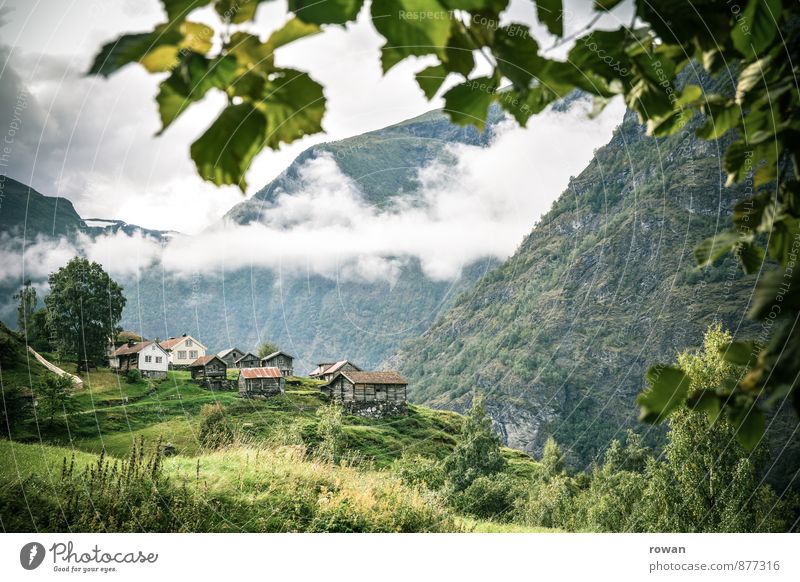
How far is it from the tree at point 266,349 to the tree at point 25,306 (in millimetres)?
2347

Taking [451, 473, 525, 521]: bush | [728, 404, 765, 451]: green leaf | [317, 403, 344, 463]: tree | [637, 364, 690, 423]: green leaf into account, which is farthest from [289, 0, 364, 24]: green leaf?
[451, 473, 525, 521]: bush

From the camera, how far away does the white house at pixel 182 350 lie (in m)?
6.11

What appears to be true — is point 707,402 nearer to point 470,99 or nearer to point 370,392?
point 470,99

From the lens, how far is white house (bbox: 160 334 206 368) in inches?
241

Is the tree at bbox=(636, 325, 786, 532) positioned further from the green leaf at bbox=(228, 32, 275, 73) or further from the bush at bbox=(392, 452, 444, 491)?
the green leaf at bbox=(228, 32, 275, 73)

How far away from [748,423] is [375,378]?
664cm

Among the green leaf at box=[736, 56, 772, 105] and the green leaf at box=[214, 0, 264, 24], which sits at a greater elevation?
the green leaf at box=[736, 56, 772, 105]

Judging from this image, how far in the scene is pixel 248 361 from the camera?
6668 mm

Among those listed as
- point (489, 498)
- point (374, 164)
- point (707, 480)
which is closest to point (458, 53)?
point (374, 164)

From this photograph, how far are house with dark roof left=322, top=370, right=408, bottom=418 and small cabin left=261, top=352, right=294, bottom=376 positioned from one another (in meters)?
0.62

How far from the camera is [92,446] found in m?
5.36

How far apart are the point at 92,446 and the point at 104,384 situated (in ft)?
1.84

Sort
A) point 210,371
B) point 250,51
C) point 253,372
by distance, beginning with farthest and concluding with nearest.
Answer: point 253,372
point 210,371
point 250,51
